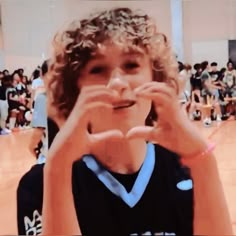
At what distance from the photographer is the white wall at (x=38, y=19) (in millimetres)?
1066

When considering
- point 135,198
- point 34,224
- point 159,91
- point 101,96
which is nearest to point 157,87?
point 159,91

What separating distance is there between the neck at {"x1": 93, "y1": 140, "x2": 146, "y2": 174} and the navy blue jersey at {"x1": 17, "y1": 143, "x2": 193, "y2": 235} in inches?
0.4

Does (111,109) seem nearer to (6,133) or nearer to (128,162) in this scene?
(128,162)

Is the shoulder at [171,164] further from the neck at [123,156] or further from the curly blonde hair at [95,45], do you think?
the curly blonde hair at [95,45]

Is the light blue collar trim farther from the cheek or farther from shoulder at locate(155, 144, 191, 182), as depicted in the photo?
the cheek

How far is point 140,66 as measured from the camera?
1.04 metres

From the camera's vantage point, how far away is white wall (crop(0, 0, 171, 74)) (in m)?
1.07

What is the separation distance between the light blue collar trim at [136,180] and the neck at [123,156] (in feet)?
0.04

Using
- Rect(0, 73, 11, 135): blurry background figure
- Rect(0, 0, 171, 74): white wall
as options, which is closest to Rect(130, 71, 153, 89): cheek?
Rect(0, 0, 171, 74): white wall

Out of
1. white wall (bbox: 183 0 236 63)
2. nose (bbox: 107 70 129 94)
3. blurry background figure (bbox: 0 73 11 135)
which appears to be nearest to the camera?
nose (bbox: 107 70 129 94)

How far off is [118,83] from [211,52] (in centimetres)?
47

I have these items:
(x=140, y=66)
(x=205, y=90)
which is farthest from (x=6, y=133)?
(x=140, y=66)

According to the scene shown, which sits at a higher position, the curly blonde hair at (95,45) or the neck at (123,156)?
the curly blonde hair at (95,45)

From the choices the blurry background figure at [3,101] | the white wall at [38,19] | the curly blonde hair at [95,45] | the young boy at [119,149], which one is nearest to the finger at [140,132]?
the young boy at [119,149]
